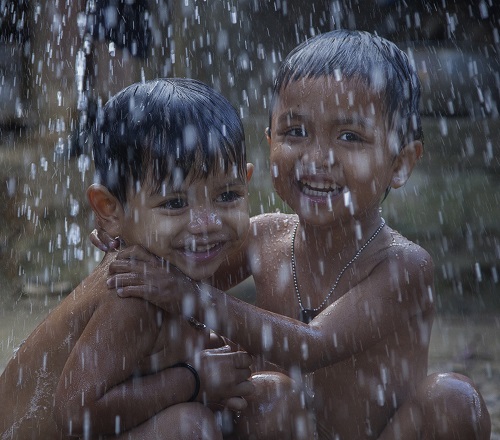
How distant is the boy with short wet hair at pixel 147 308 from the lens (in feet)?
6.97

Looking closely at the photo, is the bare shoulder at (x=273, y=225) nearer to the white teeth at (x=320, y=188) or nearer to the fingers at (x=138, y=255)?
the white teeth at (x=320, y=188)

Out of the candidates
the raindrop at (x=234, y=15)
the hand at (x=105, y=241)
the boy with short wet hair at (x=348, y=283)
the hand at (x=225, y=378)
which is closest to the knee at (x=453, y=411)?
the boy with short wet hair at (x=348, y=283)

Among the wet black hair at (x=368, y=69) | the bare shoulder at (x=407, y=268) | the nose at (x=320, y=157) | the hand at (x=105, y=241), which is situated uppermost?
the wet black hair at (x=368, y=69)

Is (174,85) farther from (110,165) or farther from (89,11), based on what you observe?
(89,11)

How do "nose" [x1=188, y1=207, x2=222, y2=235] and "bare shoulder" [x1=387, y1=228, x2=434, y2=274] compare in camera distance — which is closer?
"nose" [x1=188, y1=207, x2=222, y2=235]

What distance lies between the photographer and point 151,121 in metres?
2.17

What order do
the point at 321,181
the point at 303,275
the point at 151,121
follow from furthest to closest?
the point at 303,275
the point at 321,181
the point at 151,121

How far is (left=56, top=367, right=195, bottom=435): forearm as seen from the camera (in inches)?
82.2

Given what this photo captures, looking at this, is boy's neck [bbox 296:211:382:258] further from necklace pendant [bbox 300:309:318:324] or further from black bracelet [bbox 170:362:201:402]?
black bracelet [bbox 170:362:201:402]

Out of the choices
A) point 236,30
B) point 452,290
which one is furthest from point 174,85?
point 236,30

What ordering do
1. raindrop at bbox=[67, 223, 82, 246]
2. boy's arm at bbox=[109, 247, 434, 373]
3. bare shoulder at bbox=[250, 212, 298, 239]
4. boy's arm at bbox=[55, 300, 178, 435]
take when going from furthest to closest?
1. raindrop at bbox=[67, 223, 82, 246]
2. bare shoulder at bbox=[250, 212, 298, 239]
3. boy's arm at bbox=[109, 247, 434, 373]
4. boy's arm at bbox=[55, 300, 178, 435]

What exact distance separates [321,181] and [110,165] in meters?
0.68

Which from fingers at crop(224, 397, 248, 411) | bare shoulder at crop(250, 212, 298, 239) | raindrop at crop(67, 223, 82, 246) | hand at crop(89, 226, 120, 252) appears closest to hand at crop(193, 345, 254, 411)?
fingers at crop(224, 397, 248, 411)

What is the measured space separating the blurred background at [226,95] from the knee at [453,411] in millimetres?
2550
